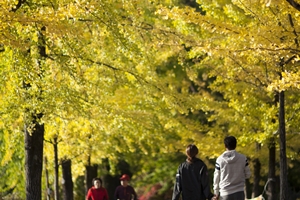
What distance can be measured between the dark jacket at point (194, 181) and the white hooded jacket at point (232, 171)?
1.85 ft

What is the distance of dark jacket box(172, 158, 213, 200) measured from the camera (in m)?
10.5

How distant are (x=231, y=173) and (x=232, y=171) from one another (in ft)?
0.10

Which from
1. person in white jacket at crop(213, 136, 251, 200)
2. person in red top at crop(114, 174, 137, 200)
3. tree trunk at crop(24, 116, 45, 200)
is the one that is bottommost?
person in white jacket at crop(213, 136, 251, 200)

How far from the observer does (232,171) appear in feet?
32.4

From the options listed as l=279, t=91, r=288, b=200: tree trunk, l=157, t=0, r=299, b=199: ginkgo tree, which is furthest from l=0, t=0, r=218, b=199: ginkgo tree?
l=279, t=91, r=288, b=200: tree trunk

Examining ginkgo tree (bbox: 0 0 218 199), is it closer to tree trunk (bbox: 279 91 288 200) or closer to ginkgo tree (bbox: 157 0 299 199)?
ginkgo tree (bbox: 157 0 299 199)

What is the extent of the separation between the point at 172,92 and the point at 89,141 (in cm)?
509

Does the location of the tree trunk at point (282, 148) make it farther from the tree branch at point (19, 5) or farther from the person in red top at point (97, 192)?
the tree branch at point (19, 5)

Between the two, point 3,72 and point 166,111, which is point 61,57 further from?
point 166,111

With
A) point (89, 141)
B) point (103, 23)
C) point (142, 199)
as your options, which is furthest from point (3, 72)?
point (142, 199)

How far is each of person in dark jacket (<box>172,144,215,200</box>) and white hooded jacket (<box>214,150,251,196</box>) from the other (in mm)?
565

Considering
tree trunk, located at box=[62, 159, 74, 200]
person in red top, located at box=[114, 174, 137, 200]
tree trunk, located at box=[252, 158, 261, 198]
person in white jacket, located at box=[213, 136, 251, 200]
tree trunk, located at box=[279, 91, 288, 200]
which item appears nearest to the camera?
person in white jacket, located at box=[213, 136, 251, 200]

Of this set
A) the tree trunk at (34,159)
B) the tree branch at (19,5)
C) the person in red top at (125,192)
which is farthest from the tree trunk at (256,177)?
the tree branch at (19,5)

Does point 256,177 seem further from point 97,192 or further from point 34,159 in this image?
point 34,159
